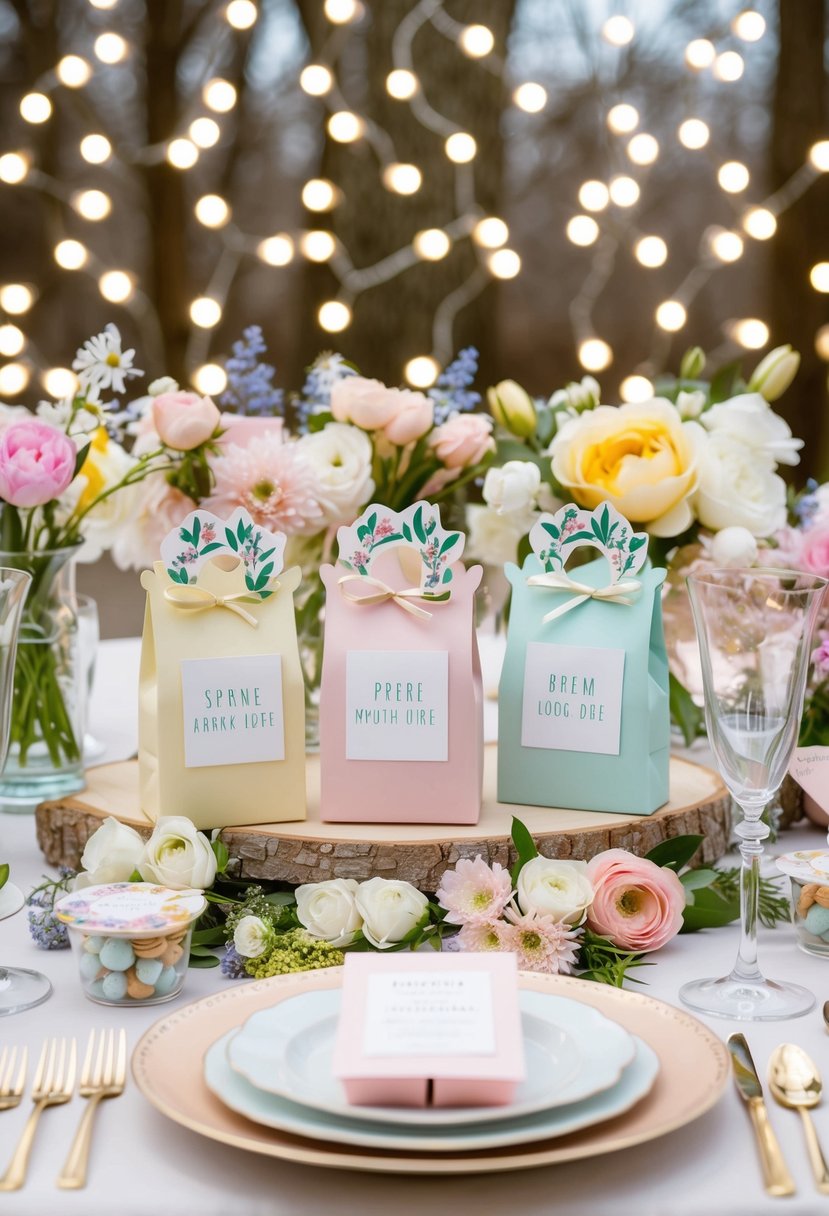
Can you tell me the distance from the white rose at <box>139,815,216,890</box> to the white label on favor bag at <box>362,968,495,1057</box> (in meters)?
0.33

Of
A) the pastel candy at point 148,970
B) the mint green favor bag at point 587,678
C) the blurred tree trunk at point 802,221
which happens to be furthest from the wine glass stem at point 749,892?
the blurred tree trunk at point 802,221

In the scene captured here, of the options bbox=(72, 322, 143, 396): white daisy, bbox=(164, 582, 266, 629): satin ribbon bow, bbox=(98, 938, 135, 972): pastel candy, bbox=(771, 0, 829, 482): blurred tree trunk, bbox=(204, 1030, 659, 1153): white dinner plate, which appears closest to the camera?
bbox=(204, 1030, 659, 1153): white dinner plate

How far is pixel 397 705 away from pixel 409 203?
13.5 feet

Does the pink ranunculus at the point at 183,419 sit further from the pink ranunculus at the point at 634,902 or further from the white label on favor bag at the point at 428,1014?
the white label on favor bag at the point at 428,1014

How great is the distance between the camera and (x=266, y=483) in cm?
151

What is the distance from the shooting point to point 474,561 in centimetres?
188

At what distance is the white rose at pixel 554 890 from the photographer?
1.10m

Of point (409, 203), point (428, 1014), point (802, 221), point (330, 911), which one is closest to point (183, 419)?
point (330, 911)

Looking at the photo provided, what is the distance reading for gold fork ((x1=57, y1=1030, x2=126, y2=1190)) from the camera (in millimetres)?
793

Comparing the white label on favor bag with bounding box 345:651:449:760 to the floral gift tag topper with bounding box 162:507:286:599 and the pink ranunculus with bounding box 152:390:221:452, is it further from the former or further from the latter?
the pink ranunculus with bounding box 152:390:221:452

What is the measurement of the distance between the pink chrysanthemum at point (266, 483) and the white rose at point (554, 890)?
561mm

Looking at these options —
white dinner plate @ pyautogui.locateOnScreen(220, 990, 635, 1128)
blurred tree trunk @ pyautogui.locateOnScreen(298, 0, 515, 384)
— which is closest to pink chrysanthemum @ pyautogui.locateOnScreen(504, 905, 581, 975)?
white dinner plate @ pyautogui.locateOnScreen(220, 990, 635, 1128)

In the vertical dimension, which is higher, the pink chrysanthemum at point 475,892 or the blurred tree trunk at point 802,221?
the blurred tree trunk at point 802,221

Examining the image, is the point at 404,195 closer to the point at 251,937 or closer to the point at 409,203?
the point at 409,203
